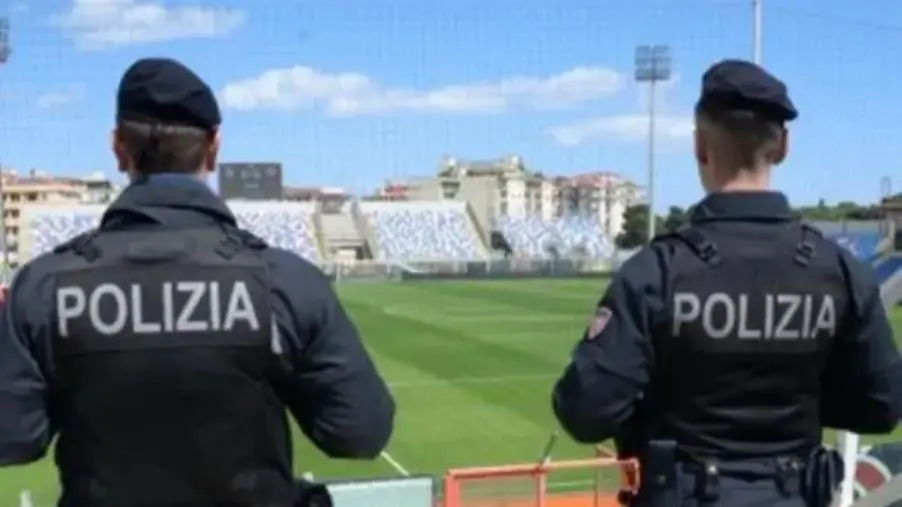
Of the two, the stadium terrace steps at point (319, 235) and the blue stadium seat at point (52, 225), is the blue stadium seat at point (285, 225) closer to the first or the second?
the stadium terrace steps at point (319, 235)

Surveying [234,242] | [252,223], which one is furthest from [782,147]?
[252,223]

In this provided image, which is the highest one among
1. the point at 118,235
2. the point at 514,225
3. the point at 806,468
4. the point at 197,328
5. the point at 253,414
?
the point at 118,235

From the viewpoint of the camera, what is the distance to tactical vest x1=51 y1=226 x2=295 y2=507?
2027mm

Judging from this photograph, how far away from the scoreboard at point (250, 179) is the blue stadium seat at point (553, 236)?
15492 millimetres

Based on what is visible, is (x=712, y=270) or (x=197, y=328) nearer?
(x=197, y=328)

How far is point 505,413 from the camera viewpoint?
653 inches

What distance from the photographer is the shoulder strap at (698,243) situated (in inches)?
90.5

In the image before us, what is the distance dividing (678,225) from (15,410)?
1.28 meters

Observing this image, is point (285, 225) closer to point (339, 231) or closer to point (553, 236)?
point (339, 231)

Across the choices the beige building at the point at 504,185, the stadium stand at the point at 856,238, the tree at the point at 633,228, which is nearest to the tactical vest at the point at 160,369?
the stadium stand at the point at 856,238

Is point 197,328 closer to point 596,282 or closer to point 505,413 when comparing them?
point 505,413

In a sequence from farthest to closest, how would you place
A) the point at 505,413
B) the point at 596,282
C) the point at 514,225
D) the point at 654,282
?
the point at 514,225 → the point at 596,282 → the point at 505,413 → the point at 654,282

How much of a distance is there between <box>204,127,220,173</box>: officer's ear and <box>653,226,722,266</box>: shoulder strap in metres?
0.83

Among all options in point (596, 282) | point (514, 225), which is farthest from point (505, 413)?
point (514, 225)
